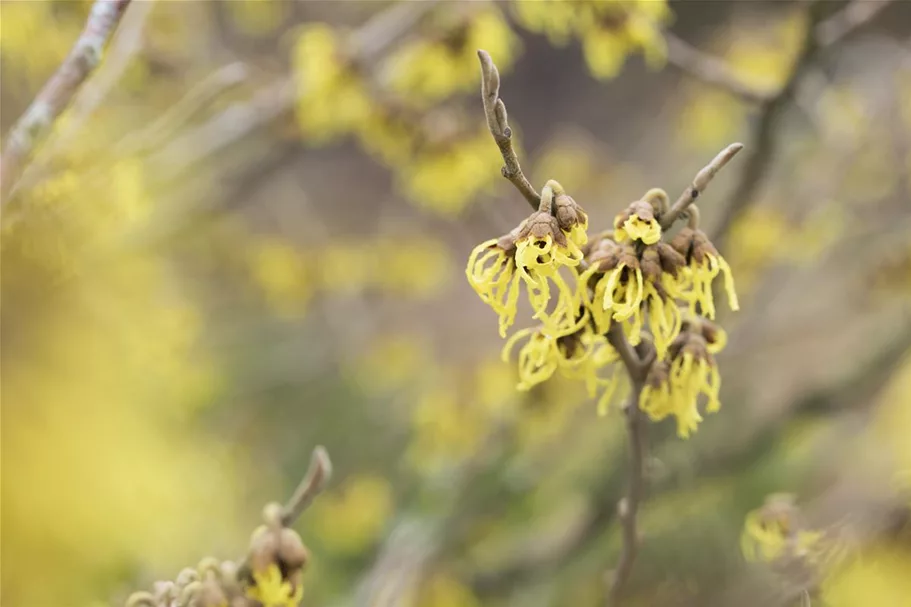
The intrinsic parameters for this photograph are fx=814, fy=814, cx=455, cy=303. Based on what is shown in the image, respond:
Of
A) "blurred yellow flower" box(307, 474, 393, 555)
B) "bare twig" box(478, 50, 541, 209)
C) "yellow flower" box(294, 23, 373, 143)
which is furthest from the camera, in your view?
"blurred yellow flower" box(307, 474, 393, 555)

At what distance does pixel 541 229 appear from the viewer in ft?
1.65

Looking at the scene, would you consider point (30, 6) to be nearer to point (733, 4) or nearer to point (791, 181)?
point (791, 181)

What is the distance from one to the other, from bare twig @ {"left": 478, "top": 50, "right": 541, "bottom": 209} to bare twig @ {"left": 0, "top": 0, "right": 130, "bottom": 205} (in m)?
0.38

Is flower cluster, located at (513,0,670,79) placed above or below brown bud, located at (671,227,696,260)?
above

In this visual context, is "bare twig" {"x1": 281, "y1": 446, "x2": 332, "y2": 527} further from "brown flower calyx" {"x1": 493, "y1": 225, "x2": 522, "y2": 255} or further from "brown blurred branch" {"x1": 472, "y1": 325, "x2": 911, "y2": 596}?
"brown blurred branch" {"x1": 472, "y1": 325, "x2": 911, "y2": 596}

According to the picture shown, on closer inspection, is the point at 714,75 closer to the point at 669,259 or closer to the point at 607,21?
the point at 607,21

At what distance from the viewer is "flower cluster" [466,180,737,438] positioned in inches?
20.3

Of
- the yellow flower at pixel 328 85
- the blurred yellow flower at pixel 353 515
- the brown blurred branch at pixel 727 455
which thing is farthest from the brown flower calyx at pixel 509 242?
the blurred yellow flower at pixel 353 515

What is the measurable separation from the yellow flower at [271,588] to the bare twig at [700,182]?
1.27 feet

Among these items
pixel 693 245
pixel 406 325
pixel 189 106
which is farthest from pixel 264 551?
pixel 406 325

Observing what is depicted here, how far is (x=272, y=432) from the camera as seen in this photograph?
6.60ft

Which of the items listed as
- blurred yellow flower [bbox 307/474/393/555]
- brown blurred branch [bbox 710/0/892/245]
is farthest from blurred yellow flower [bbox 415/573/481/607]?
brown blurred branch [bbox 710/0/892/245]

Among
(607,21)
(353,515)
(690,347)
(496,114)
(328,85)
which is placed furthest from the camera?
(353,515)

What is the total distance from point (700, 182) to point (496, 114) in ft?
0.48
